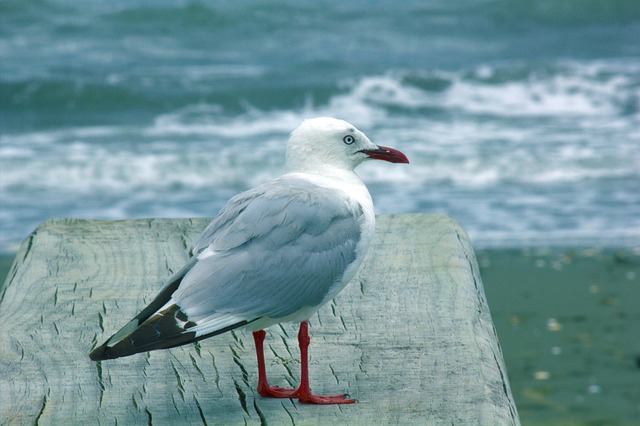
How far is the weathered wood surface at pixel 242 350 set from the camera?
6.80ft

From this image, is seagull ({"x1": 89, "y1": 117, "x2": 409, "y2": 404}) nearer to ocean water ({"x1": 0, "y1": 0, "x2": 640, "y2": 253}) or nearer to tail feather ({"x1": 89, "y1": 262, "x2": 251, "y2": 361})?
tail feather ({"x1": 89, "y1": 262, "x2": 251, "y2": 361})

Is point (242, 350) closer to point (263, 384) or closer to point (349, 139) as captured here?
point (263, 384)

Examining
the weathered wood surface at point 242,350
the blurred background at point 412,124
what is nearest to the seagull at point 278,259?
the weathered wood surface at point 242,350

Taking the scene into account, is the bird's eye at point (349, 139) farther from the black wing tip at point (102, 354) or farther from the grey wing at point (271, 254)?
the black wing tip at point (102, 354)

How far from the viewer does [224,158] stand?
33.3 ft

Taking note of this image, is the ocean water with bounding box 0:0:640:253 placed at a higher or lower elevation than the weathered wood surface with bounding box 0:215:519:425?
lower

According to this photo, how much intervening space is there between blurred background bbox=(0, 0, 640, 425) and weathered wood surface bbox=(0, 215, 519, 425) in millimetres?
2136

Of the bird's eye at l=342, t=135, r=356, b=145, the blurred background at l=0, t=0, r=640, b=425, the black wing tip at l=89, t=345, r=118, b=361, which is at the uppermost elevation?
the bird's eye at l=342, t=135, r=356, b=145

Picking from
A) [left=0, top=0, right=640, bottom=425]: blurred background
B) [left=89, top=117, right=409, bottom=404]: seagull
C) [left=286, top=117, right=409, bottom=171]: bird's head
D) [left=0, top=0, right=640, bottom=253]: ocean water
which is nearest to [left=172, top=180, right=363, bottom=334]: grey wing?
[left=89, top=117, right=409, bottom=404]: seagull

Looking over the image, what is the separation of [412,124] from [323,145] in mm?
9424

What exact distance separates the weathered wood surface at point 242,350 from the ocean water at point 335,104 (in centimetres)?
445

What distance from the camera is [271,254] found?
2297mm

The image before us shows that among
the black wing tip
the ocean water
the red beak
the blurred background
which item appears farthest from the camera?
the ocean water

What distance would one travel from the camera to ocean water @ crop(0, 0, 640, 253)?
28.5 ft
